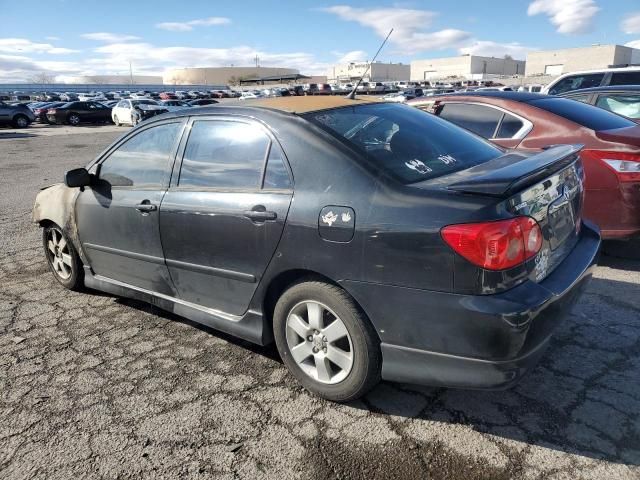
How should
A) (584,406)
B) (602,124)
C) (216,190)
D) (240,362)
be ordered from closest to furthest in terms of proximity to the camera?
1. (584,406)
2. (216,190)
3. (240,362)
4. (602,124)

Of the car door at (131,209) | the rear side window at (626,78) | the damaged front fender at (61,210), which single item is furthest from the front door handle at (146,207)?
the rear side window at (626,78)

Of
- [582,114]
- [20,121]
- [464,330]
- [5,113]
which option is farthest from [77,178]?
[20,121]

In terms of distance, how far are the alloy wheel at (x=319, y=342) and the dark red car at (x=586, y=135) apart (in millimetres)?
2817

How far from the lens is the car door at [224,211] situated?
2.80m

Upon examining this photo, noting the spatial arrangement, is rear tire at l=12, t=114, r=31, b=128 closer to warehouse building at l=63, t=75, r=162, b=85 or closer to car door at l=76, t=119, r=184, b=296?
car door at l=76, t=119, r=184, b=296

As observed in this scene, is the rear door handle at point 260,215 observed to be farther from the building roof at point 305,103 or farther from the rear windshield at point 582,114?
the rear windshield at point 582,114

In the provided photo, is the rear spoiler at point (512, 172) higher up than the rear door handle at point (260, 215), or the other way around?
the rear spoiler at point (512, 172)

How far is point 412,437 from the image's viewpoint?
2.50 meters

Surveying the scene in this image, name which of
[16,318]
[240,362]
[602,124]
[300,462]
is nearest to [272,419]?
[300,462]

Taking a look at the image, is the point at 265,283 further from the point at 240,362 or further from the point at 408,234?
the point at 408,234

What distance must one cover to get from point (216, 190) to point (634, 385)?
2.59 m

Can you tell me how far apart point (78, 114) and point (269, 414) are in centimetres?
3336

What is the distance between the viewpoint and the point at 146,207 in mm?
3391

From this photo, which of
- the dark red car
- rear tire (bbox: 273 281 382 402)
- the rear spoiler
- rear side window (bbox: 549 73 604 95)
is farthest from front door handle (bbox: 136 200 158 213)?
rear side window (bbox: 549 73 604 95)
